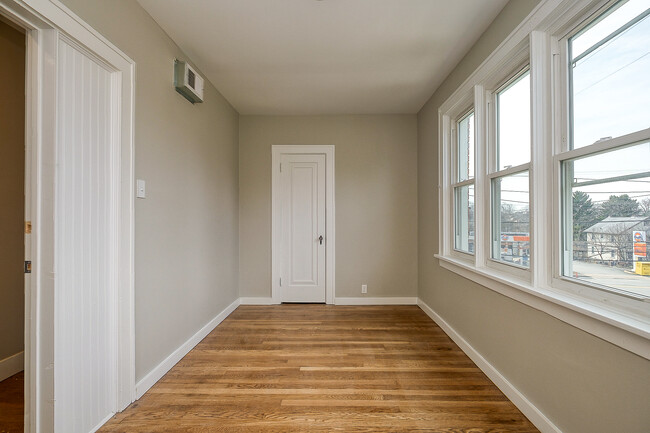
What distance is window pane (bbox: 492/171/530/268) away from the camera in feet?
6.43

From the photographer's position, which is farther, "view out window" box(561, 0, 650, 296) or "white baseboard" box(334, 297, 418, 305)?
"white baseboard" box(334, 297, 418, 305)

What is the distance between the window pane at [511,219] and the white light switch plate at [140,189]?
249 centimetres

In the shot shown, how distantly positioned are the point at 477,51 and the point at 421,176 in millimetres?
1754

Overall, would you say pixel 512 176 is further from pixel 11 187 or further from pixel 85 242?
pixel 11 187

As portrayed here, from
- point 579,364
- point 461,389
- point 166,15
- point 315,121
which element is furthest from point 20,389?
point 315,121

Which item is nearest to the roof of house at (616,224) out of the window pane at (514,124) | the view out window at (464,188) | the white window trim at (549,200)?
the white window trim at (549,200)

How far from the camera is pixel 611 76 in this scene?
1.38 meters

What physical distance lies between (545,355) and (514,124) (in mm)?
1460

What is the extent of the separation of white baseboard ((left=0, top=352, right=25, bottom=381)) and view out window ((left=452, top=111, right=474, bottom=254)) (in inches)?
147

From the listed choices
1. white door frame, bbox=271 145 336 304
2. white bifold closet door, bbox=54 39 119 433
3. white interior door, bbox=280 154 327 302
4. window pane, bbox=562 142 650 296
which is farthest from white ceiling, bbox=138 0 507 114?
window pane, bbox=562 142 650 296

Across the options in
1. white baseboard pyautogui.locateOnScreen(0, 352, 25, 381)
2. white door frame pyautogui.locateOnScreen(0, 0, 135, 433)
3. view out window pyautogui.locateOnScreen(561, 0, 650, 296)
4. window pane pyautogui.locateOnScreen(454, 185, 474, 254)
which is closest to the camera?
view out window pyautogui.locateOnScreen(561, 0, 650, 296)

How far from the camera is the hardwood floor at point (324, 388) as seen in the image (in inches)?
68.6

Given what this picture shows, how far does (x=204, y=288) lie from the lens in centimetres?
303

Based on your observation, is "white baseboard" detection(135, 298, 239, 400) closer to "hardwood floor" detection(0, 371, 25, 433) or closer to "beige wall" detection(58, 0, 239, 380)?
"beige wall" detection(58, 0, 239, 380)
